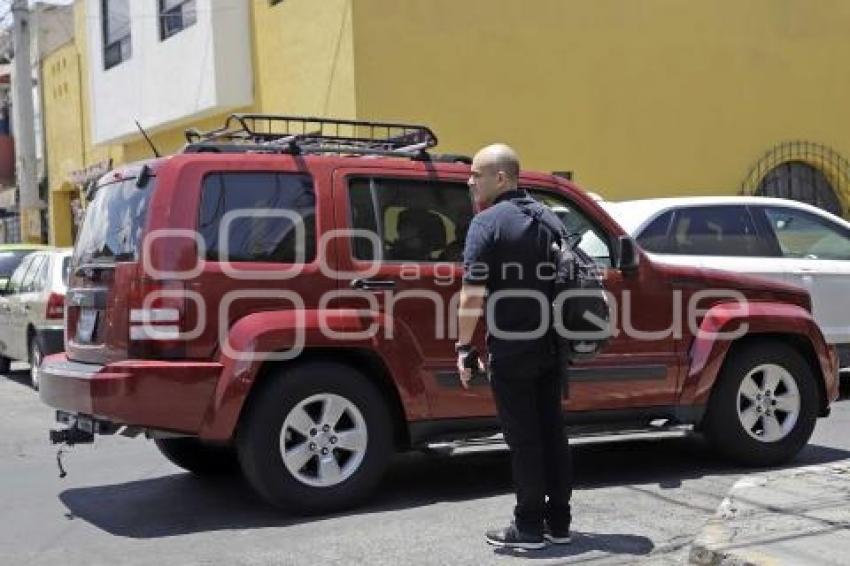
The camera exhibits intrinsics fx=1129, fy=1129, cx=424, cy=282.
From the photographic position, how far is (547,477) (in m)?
5.42

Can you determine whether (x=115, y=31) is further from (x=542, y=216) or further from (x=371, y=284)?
(x=542, y=216)

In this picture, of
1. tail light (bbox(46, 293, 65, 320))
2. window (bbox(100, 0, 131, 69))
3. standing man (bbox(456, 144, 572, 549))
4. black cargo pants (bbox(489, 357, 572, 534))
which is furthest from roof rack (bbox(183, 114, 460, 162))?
window (bbox(100, 0, 131, 69))

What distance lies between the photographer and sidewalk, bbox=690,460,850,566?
16.3 ft

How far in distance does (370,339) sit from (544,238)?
1.26 meters

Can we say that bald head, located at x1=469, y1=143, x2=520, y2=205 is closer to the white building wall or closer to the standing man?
the standing man

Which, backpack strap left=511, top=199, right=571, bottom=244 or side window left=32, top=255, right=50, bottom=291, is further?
side window left=32, top=255, right=50, bottom=291

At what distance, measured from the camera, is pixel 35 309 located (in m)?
12.2

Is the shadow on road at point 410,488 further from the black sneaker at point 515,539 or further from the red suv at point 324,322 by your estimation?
the red suv at point 324,322

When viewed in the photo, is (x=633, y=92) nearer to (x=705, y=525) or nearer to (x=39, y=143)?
(x=705, y=525)

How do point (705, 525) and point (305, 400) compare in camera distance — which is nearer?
point (705, 525)

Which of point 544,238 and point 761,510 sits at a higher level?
point 544,238

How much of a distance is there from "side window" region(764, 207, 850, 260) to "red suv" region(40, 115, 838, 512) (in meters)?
2.81

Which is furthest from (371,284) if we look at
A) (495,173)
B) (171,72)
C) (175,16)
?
(175,16)

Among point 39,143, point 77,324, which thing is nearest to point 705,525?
point 77,324
